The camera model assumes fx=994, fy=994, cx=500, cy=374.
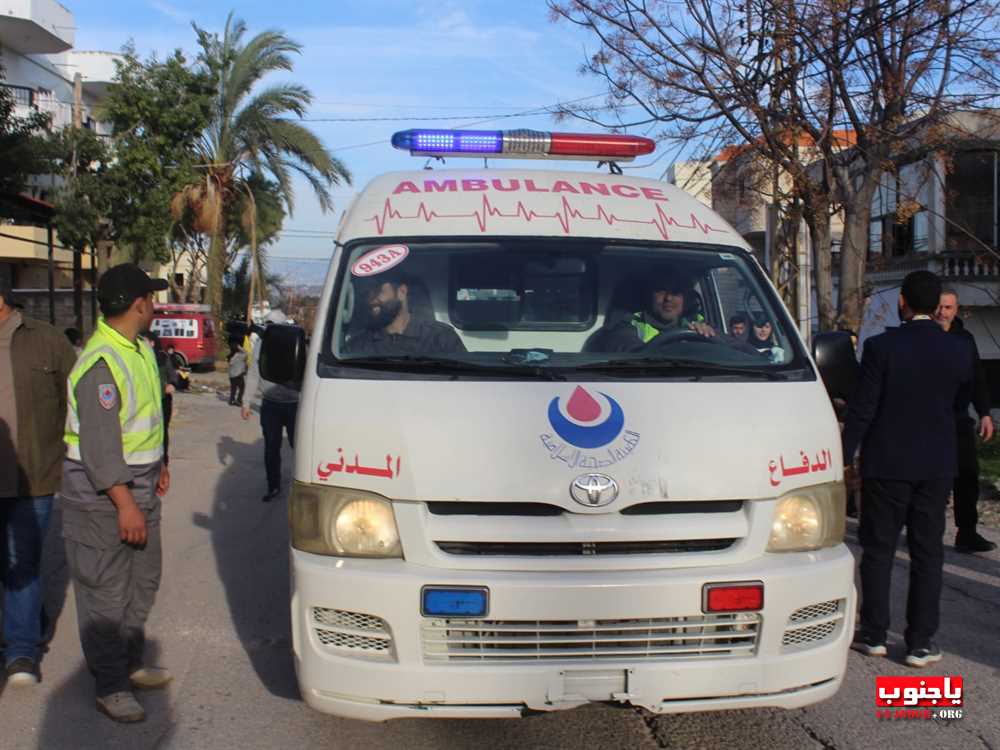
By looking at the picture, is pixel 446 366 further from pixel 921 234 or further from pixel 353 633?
Result: pixel 921 234

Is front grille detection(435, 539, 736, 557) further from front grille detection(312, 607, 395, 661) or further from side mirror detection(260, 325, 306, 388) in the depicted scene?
side mirror detection(260, 325, 306, 388)

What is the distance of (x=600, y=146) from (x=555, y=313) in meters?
1.35

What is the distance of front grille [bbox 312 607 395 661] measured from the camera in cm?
331

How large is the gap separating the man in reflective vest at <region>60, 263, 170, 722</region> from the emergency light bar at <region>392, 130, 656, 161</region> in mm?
1869

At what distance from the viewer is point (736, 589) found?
10.9ft

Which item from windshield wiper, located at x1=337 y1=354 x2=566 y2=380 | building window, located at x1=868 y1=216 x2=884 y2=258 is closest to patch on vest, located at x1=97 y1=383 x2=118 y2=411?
windshield wiper, located at x1=337 y1=354 x2=566 y2=380

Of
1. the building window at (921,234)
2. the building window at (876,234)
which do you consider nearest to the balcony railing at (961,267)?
the building window at (921,234)

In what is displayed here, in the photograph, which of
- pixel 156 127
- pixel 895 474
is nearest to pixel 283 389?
pixel 895 474

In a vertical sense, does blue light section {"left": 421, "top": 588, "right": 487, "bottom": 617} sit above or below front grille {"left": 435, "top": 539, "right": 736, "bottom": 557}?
below

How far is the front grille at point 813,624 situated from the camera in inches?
136

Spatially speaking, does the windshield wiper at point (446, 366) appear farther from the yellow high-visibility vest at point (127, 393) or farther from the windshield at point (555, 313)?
the yellow high-visibility vest at point (127, 393)

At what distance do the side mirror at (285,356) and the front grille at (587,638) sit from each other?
142 cm

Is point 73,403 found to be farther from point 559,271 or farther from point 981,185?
point 981,185

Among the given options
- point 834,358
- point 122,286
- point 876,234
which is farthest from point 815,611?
point 876,234
